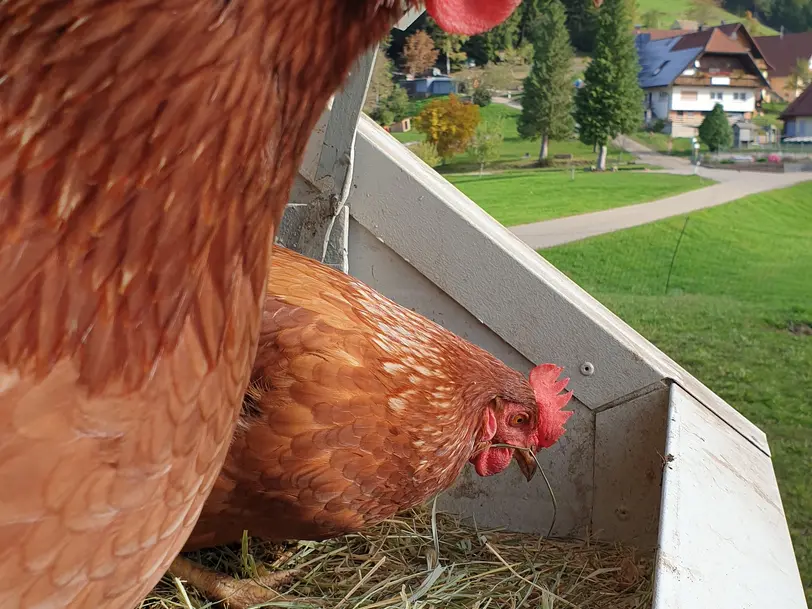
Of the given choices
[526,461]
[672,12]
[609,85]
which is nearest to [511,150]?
[609,85]

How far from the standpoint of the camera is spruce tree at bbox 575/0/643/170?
6.26 feet

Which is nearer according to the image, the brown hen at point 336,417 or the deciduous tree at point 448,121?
the brown hen at point 336,417

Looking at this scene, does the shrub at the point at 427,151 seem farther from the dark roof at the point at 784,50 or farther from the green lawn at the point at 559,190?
the dark roof at the point at 784,50

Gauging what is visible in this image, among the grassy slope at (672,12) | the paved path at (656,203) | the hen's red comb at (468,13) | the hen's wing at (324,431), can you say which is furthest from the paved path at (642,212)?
the hen's red comb at (468,13)

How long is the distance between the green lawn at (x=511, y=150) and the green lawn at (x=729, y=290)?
0.85 ft

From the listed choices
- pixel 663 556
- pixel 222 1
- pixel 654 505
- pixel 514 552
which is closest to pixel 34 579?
pixel 222 1

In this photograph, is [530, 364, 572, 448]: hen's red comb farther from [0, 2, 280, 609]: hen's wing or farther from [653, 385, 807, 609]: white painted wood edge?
[0, 2, 280, 609]: hen's wing

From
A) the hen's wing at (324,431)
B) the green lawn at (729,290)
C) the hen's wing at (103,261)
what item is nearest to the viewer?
the hen's wing at (103,261)

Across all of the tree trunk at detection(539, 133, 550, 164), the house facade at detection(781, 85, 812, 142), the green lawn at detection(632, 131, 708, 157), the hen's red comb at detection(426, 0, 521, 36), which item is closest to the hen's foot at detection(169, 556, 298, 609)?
the hen's red comb at detection(426, 0, 521, 36)

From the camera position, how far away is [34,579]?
507 millimetres

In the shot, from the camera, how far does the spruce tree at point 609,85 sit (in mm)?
1909

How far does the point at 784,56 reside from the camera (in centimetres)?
198

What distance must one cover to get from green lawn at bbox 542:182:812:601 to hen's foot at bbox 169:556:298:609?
122cm

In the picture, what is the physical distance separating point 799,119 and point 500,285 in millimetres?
1131
